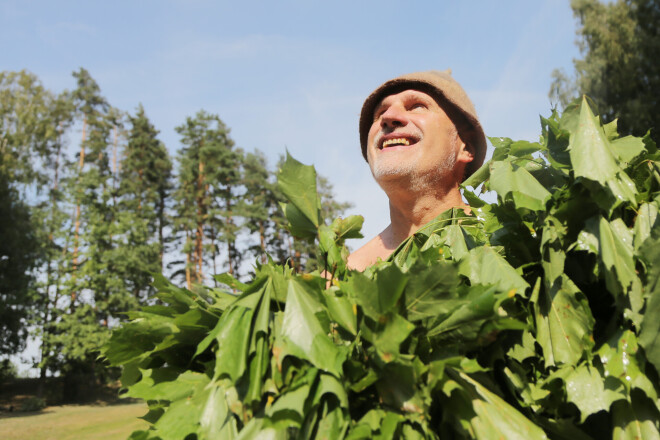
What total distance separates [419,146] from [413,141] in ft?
0.20

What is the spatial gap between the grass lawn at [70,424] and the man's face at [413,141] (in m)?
10.1

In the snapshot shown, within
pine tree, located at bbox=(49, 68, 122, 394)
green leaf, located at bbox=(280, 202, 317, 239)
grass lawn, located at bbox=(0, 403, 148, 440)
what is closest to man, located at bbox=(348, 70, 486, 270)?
green leaf, located at bbox=(280, 202, 317, 239)

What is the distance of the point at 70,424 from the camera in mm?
16328

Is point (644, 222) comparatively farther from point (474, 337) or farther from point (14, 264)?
point (14, 264)

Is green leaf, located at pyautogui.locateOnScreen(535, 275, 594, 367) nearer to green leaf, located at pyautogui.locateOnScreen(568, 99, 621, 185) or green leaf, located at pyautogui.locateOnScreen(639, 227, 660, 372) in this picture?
green leaf, located at pyautogui.locateOnScreen(639, 227, 660, 372)

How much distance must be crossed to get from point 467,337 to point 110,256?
24.4 metres

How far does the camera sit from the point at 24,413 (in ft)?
67.6

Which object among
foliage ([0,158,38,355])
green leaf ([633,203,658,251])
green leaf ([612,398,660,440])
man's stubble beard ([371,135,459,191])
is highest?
foliage ([0,158,38,355])

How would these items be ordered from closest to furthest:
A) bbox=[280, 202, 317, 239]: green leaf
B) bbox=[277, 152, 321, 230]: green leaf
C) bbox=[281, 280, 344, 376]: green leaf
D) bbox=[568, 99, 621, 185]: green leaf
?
bbox=[281, 280, 344, 376]: green leaf → bbox=[568, 99, 621, 185]: green leaf → bbox=[277, 152, 321, 230]: green leaf → bbox=[280, 202, 317, 239]: green leaf

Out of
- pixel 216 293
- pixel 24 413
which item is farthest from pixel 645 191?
pixel 24 413

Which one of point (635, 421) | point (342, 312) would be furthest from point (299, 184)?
point (635, 421)

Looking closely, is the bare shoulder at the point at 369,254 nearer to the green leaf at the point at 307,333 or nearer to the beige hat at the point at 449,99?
the beige hat at the point at 449,99

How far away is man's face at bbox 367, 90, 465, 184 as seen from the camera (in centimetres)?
290

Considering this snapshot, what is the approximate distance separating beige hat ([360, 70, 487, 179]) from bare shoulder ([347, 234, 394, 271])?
27.1 inches
